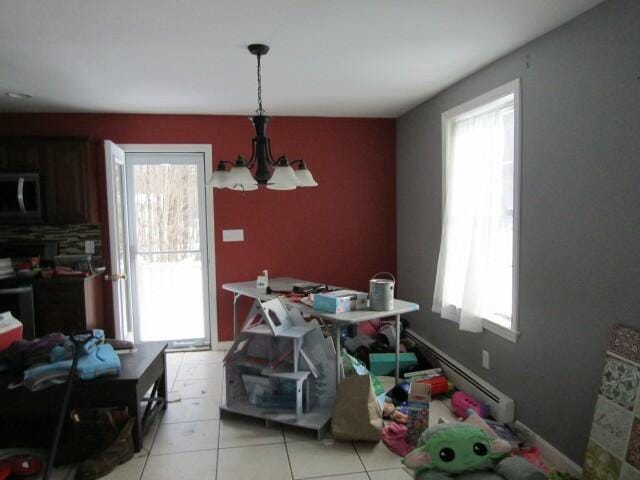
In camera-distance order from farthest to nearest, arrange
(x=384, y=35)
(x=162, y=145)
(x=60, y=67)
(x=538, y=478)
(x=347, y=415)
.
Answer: (x=162, y=145), (x=60, y=67), (x=347, y=415), (x=384, y=35), (x=538, y=478)

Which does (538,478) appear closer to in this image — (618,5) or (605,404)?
(605,404)

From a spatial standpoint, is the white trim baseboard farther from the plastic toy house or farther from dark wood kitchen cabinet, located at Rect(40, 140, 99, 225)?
dark wood kitchen cabinet, located at Rect(40, 140, 99, 225)

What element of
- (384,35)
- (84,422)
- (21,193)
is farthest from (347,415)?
(21,193)

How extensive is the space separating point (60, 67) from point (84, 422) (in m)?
2.25

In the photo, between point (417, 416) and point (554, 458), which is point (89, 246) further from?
point (554, 458)

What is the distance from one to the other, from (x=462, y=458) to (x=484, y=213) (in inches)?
65.7

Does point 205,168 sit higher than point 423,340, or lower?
higher

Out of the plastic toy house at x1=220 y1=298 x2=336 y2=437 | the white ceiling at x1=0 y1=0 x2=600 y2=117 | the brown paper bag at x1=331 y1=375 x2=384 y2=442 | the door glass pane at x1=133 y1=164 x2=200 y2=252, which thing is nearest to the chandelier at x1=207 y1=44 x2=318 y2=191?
the white ceiling at x1=0 y1=0 x2=600 y2=117

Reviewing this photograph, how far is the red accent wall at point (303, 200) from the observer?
13.7 feet


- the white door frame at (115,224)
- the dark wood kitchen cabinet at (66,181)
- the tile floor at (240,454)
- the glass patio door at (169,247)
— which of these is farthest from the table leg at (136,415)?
the dark wood kitchen cabinet at (66,181)

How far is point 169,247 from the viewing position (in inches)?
171

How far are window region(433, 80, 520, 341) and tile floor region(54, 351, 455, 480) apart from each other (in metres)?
0.82

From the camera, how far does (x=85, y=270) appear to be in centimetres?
386

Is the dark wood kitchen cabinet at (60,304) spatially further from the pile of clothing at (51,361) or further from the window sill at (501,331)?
the window sill at (501,331)
